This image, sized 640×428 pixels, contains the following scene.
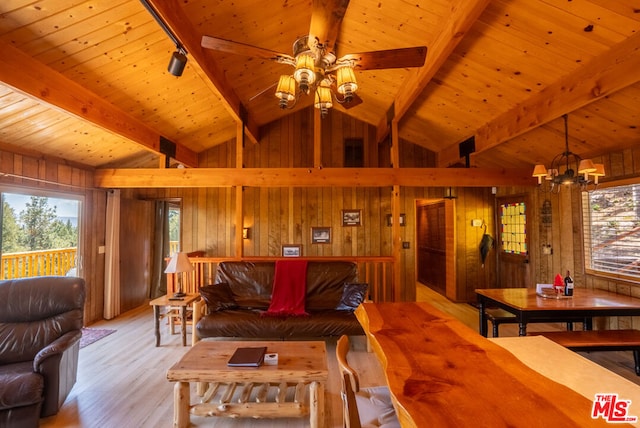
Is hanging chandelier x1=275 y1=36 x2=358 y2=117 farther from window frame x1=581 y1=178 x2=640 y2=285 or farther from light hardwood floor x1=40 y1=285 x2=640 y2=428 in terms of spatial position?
window frame x1=581 y1=178 x2=640 y2=285

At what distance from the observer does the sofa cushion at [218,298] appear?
143 inches

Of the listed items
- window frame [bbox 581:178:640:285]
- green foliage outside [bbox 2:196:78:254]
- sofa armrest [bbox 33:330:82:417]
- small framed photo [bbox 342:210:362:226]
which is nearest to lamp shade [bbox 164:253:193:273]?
sofa armrest [bbox 33:330:82:417]

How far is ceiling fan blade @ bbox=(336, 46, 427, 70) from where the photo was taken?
7.10 feet

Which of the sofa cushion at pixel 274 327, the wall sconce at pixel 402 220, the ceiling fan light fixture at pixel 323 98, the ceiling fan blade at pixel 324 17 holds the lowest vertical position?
the sofa cushion at pixel 274 327

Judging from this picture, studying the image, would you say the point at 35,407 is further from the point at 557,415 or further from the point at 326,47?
the point at 326,47

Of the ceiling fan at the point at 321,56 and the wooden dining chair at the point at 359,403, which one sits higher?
the ceiling fan at the point at 321,56

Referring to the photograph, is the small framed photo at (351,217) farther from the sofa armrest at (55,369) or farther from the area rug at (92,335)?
the sofa armrest at (55,369)

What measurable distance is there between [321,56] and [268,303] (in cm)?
302

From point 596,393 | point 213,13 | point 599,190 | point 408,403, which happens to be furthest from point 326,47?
point 599,190

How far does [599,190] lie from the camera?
150 inches

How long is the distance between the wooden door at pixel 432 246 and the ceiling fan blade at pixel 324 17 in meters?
5.40

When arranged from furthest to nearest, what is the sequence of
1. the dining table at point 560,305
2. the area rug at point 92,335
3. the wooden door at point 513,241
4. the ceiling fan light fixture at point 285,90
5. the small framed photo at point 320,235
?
the small framed photo at point 320,235 < the wooden door at point 513,241 < the area rug at point 92,335 < the dining table at point 560,305 < the ceiling fan light fixture at point 285,90

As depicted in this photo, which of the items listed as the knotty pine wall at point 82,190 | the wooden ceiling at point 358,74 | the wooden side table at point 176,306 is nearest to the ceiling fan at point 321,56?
the wooden ceiling at point 358,74

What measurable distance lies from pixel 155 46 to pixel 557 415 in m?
3.81
